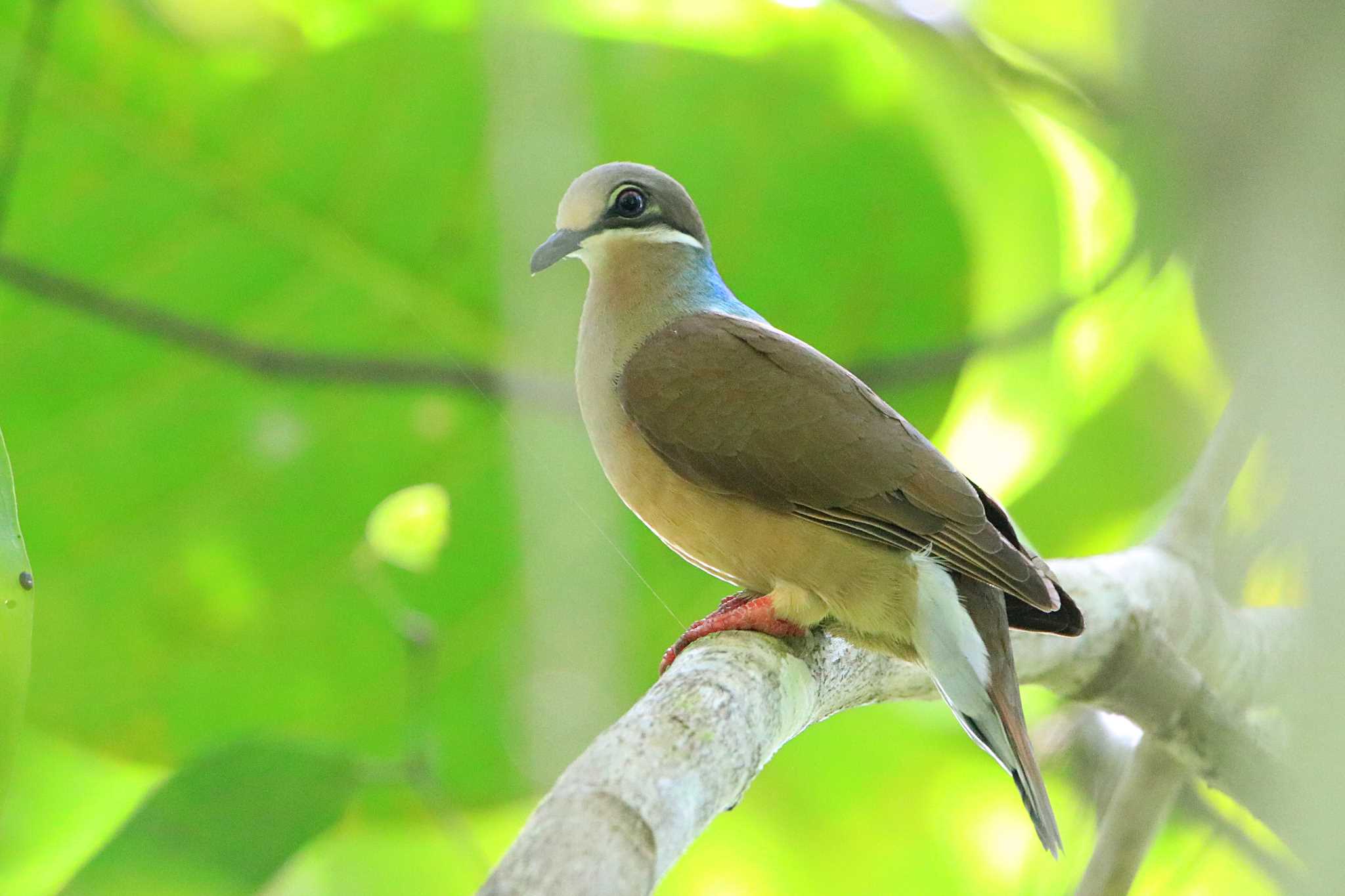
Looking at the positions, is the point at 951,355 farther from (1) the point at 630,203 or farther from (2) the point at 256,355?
(2) the point at 256,355

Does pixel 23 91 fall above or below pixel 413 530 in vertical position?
above

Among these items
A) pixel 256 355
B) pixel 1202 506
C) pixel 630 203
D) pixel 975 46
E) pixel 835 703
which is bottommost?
pixel 256 355

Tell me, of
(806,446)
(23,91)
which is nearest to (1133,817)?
(806,446)

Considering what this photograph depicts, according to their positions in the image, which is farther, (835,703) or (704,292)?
(704,292)

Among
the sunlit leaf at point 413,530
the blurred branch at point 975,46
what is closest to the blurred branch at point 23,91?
the sunlit leaf at point 413,530

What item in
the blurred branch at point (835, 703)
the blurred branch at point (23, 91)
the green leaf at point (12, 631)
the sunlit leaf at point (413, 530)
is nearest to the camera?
the blurred branch at point (835, 703)

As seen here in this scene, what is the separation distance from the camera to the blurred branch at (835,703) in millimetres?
Result: 957

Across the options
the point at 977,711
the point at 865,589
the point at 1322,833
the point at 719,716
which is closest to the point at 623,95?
the point at 865,589

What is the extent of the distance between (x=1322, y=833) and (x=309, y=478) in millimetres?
2237

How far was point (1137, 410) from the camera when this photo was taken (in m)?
2.46

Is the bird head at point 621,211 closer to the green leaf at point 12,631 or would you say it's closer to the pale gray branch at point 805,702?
the pale gray branch at point 805,702

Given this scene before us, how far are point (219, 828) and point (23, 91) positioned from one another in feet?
4.38

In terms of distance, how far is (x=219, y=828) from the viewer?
1.93m

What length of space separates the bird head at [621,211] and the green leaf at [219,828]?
92 centimetres
